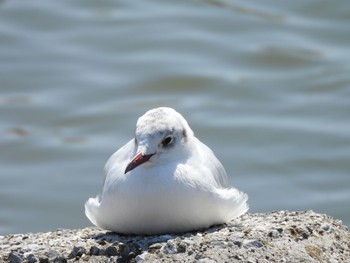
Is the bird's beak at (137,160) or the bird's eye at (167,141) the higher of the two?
the bird's eye at (167,141)

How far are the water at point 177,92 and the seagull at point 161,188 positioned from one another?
4629 millimetres

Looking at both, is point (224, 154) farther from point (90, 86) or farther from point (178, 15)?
point (178, 15)

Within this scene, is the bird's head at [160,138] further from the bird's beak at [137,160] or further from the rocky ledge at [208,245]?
the rocky ledge at [208,245]

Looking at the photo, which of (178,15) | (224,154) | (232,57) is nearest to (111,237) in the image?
(224,154)

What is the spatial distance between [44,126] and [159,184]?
23.5ft

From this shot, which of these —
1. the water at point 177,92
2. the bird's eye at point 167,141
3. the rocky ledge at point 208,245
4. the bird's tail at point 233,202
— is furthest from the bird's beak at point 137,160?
the water at point 177,92

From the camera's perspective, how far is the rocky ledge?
6.28 m

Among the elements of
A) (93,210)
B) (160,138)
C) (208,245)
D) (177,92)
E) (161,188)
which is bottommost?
(208,245)

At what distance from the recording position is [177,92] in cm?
1423

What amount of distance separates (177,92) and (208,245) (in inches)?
314

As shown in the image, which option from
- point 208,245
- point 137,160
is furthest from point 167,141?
point 208,245

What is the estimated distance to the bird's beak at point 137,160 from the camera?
253 inches

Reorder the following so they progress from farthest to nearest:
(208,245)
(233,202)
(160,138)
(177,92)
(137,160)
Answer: (177,92) → (233,202) → (160,138) → (137,160) → (208,245)

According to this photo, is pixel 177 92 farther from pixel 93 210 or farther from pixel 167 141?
pixel 167 141
